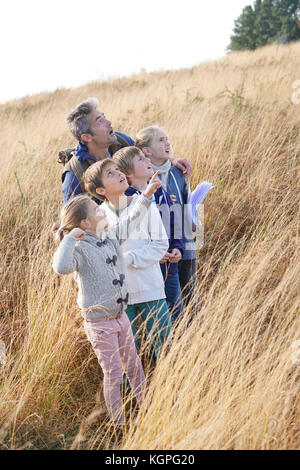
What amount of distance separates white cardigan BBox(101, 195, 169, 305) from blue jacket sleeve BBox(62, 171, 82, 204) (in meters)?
0.60

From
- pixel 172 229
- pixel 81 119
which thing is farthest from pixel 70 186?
pixel 172 229

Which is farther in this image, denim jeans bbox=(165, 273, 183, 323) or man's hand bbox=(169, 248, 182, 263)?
denim jeans bbox=(165, 273, 183, 323)

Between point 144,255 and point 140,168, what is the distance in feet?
1.85

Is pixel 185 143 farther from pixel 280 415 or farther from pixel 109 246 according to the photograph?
pixel 280 415

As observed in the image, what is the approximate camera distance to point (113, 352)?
266 centimetres

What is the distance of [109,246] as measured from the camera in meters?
2.72

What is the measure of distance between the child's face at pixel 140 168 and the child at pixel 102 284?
32cm

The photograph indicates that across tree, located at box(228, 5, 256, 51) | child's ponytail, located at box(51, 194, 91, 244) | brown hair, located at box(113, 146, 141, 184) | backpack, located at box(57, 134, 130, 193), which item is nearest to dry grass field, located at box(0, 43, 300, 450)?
backpack, located at box(57, 134, 130, 193)

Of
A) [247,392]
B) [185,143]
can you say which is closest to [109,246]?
[247,392]

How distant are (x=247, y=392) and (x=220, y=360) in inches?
8.3

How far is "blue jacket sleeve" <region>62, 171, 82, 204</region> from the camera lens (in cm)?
343

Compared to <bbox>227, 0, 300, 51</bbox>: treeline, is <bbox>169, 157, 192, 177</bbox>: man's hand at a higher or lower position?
lower

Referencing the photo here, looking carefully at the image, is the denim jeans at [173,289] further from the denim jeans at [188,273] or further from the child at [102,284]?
the child at [102,284]

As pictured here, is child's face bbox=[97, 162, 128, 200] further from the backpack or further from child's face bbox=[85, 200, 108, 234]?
the backpack
